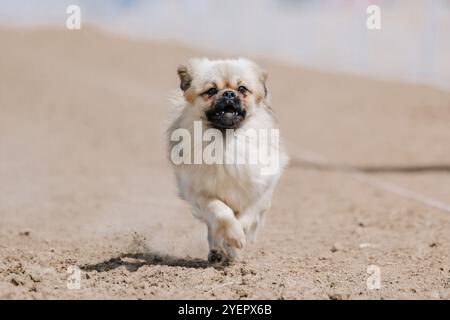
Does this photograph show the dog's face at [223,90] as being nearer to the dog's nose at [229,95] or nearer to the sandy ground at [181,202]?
the dog's nose at [229,95]

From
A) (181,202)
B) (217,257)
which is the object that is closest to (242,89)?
(217,257)

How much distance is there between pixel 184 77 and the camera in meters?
6.17

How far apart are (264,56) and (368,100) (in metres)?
13.4

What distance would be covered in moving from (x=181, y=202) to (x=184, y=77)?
4476 mm

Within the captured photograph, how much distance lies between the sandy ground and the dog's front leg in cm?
25

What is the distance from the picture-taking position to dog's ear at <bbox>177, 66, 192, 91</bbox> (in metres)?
6.13

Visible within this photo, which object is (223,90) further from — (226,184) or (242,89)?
(226,184)

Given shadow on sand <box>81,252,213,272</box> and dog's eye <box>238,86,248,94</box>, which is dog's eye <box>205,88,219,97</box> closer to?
dog's eye <box>238,86,248,94</box>

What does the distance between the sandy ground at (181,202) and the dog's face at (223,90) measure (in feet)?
3.38

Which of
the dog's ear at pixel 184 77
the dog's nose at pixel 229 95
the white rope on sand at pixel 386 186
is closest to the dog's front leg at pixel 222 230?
the dog's nose at pixel 229 95

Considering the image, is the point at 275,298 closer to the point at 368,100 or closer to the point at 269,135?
the point at 269,135

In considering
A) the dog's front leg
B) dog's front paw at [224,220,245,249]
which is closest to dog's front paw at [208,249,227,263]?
the dog's front leg

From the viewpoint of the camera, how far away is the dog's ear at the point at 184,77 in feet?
20.1

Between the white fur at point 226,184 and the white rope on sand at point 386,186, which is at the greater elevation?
the white fur at point 226,184
